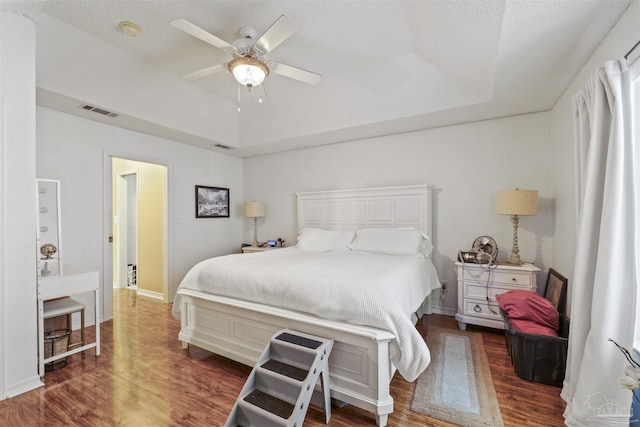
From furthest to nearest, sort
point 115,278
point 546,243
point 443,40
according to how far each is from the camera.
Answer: point 115,278
point 546,243
point 443,40

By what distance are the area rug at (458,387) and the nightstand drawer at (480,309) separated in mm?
301

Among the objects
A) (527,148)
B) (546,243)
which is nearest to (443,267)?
(546,243)

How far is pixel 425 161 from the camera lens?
3814mm

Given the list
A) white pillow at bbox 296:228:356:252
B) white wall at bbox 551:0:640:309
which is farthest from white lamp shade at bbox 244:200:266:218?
white wall at bbox 551:0:640:309

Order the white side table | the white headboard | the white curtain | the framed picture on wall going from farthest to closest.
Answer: the framed picture on wall < the white headboard < the white side table < the white curtain

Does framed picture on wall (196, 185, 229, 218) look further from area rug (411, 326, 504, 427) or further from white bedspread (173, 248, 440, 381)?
area rug (411, 326, 504, 427)

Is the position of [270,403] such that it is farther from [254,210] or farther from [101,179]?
[254,210]

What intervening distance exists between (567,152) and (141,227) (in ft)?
18.8

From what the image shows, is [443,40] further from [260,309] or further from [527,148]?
[260,309]

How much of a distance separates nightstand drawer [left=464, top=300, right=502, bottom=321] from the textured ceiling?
82.1 inches

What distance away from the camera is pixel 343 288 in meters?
1.92

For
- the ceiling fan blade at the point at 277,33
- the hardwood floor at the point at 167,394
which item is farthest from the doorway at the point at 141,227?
the ceiling fan blade at the point at 277,33

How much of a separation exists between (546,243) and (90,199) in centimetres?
529

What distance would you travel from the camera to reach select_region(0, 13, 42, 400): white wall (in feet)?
6.64
